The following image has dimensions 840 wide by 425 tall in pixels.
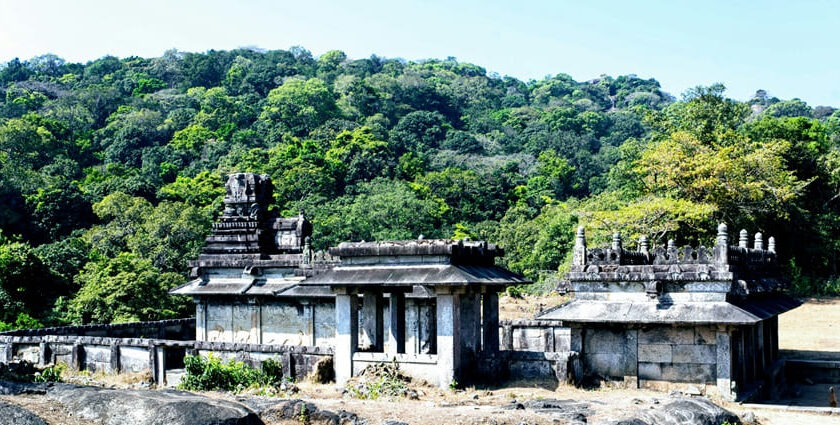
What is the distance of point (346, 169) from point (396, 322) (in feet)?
168

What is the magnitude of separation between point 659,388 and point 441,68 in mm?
145717

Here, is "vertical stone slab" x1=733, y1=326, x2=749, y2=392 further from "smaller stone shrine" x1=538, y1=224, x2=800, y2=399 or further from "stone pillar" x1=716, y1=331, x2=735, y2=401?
"stone pillar" x1=716, y1=331, x2=735, y2=401

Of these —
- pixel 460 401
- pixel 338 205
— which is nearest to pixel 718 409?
pixel 460 401

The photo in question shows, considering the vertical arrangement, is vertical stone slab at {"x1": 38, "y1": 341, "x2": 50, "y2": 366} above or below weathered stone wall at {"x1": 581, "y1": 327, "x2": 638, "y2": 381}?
below

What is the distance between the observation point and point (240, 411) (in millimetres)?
13055

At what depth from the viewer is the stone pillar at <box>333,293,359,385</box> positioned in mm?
19719

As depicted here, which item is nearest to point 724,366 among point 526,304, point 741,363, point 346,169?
point 741,363

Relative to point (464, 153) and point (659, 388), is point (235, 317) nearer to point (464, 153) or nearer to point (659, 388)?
point (659, 388)

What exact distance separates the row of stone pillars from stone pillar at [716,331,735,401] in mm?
4750

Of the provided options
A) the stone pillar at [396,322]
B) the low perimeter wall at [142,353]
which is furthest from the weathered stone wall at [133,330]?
the stone pillar at [396,322]

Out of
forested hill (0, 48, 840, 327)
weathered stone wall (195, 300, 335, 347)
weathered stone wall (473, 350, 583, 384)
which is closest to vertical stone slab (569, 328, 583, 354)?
weathered stone wall (473, 350, 583, 384)

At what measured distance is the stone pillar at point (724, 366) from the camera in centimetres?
1845

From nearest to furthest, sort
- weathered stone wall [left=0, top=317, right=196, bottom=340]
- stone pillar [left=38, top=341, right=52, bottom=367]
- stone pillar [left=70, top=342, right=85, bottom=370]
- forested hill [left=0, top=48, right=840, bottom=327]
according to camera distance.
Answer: stone pillar [left=70, top=342, right=85, bottom=370] < stone pillar [left=38, top=341, right=52, bottom=367] < weathered stone wall [left=0, top=317, right=196, bottom=340] < forested hill [left=0, top=48, right=840, bottom=327]

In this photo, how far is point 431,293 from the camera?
1991cm
